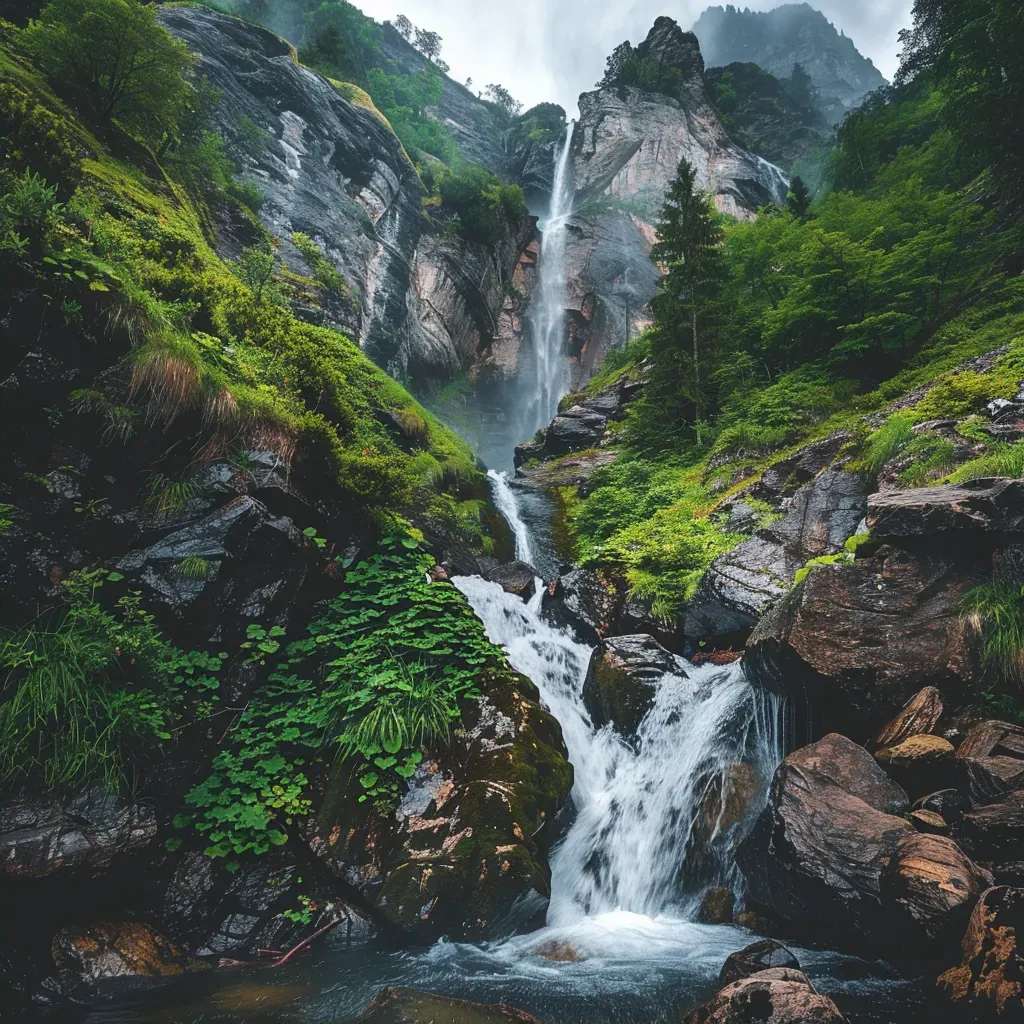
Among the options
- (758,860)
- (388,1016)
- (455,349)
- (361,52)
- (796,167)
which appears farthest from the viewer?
(796,167)

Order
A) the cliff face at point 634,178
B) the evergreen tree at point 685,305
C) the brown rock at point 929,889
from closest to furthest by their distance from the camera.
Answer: the brown rock at point 929,889, the evergreen tree at point 685,305, the cliff face at point 634,178

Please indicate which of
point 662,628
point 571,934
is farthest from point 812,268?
point 571,934

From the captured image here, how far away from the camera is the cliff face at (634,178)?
35750mm

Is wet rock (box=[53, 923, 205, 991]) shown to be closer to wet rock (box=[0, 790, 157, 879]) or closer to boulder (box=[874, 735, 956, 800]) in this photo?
wet rock (box=[0, 790, 157, 879])

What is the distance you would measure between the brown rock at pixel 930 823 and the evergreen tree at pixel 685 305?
13476 millimetres

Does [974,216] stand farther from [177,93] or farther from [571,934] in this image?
[177,93]

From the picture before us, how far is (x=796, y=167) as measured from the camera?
151ft

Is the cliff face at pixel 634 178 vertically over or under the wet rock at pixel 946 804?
over

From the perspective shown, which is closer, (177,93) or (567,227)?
(177,93)

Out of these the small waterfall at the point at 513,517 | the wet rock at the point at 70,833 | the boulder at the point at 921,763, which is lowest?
the wet rock at the point at 70,833

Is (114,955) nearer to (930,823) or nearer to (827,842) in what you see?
(827,842)

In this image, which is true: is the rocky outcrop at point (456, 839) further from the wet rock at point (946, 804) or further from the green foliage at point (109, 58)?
the green foliage at point (109, 58)

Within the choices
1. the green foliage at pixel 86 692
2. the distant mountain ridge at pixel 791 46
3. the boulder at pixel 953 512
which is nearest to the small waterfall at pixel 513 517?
the boulder at pixel 953 512

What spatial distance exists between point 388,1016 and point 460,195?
35.6 metres
